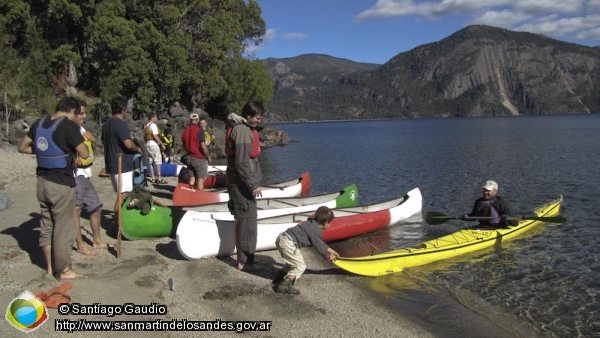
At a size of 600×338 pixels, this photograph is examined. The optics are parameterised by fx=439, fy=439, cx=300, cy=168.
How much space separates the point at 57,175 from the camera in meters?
5.38

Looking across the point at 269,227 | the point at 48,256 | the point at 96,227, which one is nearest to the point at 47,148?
the point at 48,256

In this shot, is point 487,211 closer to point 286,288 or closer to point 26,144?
point 286,288

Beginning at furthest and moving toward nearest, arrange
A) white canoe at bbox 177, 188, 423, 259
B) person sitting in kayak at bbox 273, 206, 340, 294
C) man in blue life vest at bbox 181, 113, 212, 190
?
man in blue life vest at bbox 181, 113, 212, 190, white canoe at bbox 177, 188, 423, 259, person sitting in kayak at bbox 273, 206, 340, 294

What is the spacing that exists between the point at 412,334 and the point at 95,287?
4053 millimetres

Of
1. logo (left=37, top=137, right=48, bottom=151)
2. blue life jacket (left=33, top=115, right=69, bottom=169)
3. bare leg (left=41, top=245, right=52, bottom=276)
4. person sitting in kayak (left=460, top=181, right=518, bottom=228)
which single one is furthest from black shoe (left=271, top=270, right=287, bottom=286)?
person sitting in kayak (left=460, top=181, right=518, bottom=228)

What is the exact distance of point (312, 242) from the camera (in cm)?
602

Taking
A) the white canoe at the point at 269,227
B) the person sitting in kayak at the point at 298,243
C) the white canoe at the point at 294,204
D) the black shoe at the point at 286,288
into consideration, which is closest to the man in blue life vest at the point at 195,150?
the white canoe at the point at 294,204

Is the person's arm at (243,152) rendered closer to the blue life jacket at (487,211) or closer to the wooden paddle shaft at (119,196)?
the wooden paddle shaft at (119,196)

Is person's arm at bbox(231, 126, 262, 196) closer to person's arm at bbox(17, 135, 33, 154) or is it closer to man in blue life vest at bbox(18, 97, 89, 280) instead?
man in blue life vest at bbox(18, 97, 89, 280)

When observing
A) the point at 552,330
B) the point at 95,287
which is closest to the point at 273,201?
the point at 95,287

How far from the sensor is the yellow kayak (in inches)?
286

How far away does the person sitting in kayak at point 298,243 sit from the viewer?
6.00 m

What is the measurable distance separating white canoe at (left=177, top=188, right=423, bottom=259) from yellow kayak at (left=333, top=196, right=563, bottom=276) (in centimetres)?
171

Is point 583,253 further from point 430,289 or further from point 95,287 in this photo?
point 95,287
